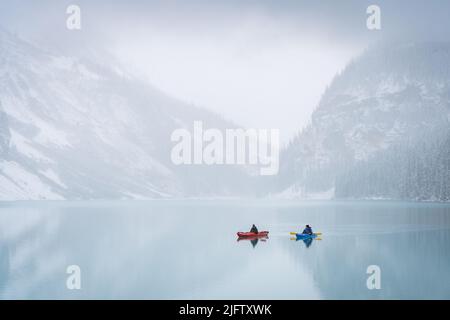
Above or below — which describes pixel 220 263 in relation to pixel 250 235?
below

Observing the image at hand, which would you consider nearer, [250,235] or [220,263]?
[220,263]

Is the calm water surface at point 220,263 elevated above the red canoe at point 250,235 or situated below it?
below

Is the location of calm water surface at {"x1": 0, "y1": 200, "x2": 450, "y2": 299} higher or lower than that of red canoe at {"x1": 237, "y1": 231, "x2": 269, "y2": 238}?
lower

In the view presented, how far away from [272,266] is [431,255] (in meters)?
16.2

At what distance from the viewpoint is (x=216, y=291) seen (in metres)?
41.7

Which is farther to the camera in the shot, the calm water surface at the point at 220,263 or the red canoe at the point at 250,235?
the red canoe at the point at 250,235

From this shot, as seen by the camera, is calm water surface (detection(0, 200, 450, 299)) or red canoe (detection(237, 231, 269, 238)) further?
red canoe (detection(237, 231, 269, 238))

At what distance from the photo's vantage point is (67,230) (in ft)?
276
